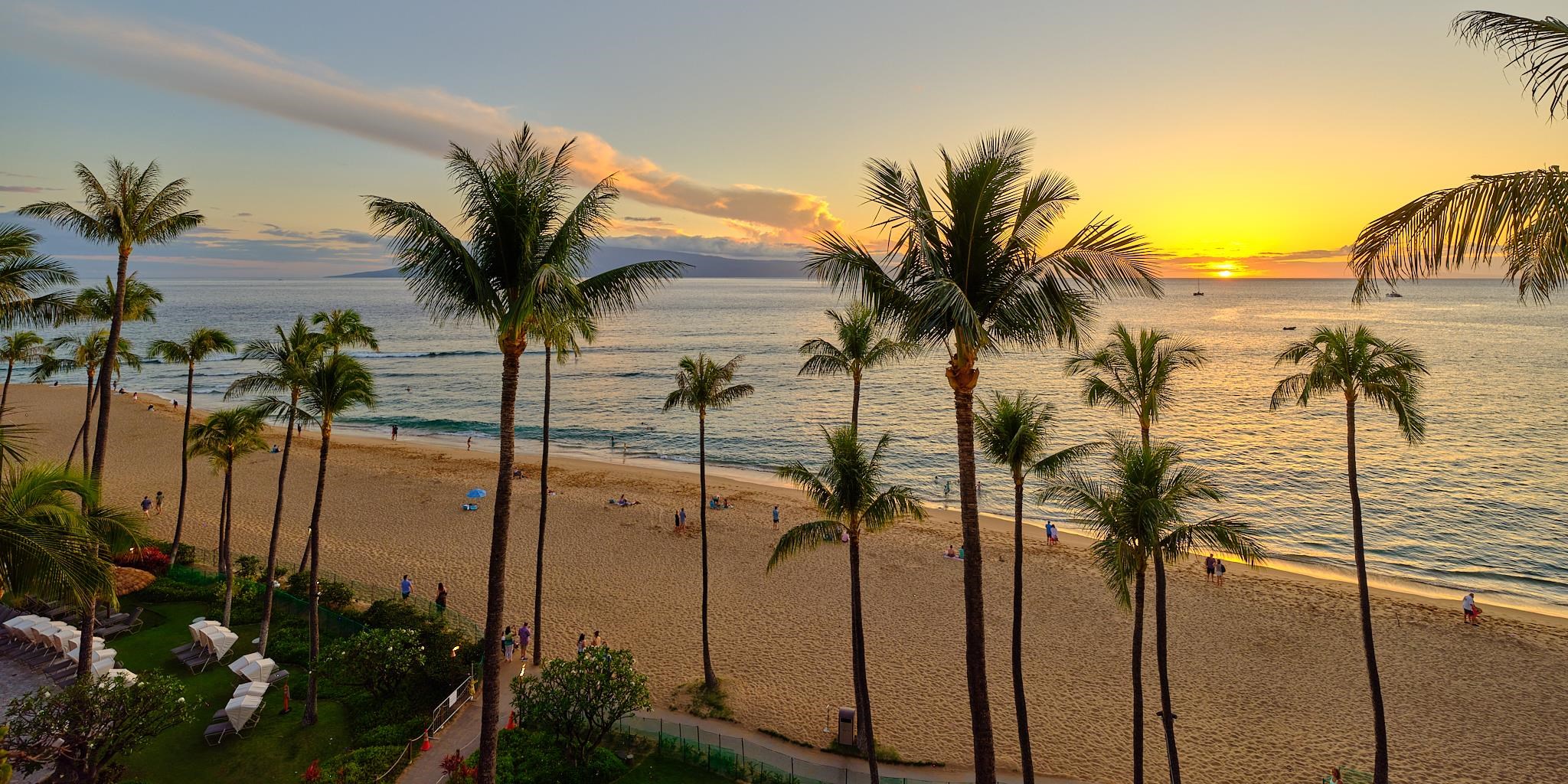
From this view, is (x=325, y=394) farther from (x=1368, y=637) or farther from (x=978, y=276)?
(x=1368, y=637)

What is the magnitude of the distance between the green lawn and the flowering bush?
2005 cm

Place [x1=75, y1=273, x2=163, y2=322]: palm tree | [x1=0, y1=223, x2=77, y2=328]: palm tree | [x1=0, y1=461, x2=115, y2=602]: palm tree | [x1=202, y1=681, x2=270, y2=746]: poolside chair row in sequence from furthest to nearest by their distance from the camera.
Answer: [x1=75, y1=273, x2=163, y2=322]: palm tree < [x1=202, y1=681, x2=270, y2=746]: poolside chair row < [x1=0, y1=223, x2=77, y2=328]: palm tree < [x1=0, y1=461, x2=115, y2=602]: palm tree

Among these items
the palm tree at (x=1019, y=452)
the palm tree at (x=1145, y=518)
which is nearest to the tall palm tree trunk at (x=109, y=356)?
the palm tree at (x=1019, y=452)

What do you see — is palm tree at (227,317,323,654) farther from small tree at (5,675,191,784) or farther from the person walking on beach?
the person walking on beach

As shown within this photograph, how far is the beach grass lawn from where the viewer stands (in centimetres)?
1397

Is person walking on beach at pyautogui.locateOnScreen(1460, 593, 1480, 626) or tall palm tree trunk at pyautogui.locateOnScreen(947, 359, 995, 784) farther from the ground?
tall palm tree trunk at pyautogui.locateOnScreen(947, 359, 995, 784)

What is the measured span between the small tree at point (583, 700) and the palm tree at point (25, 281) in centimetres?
1088

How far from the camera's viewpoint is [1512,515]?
36.1 metres

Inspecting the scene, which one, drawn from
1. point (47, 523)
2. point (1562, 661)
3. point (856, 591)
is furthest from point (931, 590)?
point (47, 523)

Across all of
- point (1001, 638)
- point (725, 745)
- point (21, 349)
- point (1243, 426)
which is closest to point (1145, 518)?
point (725, 745)

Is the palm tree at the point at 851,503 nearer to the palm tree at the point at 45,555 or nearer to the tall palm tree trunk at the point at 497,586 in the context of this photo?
the tall palm tree trunk at the point at 497,586

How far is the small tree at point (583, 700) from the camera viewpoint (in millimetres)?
14500

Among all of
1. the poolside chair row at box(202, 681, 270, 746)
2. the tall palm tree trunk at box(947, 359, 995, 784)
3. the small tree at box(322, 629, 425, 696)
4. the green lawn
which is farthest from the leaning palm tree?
the tall palm tree trunk at box(947, 359, 995, 784)

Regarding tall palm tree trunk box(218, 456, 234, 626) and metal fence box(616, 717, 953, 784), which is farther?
tall palm tree trunk box(218, 456, 234, 626)
